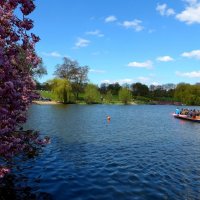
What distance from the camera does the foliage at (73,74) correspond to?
144m

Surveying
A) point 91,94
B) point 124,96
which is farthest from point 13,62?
point 124,96

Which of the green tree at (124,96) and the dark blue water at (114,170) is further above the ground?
the green tree at (124,96)

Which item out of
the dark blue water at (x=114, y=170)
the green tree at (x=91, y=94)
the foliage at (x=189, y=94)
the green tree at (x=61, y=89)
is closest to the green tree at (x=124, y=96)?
the green tree at (x=91, y=94)

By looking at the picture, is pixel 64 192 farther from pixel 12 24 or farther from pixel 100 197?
pixel 12 24

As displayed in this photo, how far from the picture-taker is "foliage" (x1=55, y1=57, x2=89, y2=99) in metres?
144

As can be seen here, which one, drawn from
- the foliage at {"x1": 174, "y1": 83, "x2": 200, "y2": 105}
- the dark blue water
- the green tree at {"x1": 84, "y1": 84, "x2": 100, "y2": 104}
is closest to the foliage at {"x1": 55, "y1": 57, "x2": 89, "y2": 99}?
the green tree at {"x1": 84, "y1": 84, "x2": 100, "y2": 104}

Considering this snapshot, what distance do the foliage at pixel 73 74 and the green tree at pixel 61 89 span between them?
15.6m

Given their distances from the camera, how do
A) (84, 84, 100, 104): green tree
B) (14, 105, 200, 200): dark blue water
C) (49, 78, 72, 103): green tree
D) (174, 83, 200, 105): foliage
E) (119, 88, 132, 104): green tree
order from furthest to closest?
1. (174, 83, 200, 105): foliage
2. (119, 88, 132, 104): green tree
3. (84, 84, 100, 104): green tree
4. (49, 78, 72, 103): green tree
5. (14, 105, 200, 200): dark blue water

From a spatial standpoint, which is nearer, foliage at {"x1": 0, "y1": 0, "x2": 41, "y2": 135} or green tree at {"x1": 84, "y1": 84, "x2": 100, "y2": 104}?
foliage at {"x1": 0, "y1": 0, "x2": 41, "y2": 135}

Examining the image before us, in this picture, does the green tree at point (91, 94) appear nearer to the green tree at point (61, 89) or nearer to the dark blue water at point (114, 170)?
the green tree at point (61, 89)

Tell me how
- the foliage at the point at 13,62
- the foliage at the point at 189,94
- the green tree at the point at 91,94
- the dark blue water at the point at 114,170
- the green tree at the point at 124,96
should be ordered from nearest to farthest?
the foliage at the point at 13,62 → the dark blue water at the point at 114,170 → the green tree at the point at 91,94 → the green tree at the point at 124,96 → the foliage at the point at 189,94

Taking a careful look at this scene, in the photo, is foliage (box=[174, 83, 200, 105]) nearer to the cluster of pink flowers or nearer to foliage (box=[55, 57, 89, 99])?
foliage (box=[55, 57, 89, 99])

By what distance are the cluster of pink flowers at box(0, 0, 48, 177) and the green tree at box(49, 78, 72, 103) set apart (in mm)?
109987

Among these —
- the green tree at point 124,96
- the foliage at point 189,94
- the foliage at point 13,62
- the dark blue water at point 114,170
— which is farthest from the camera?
the foliage at point 189,94
